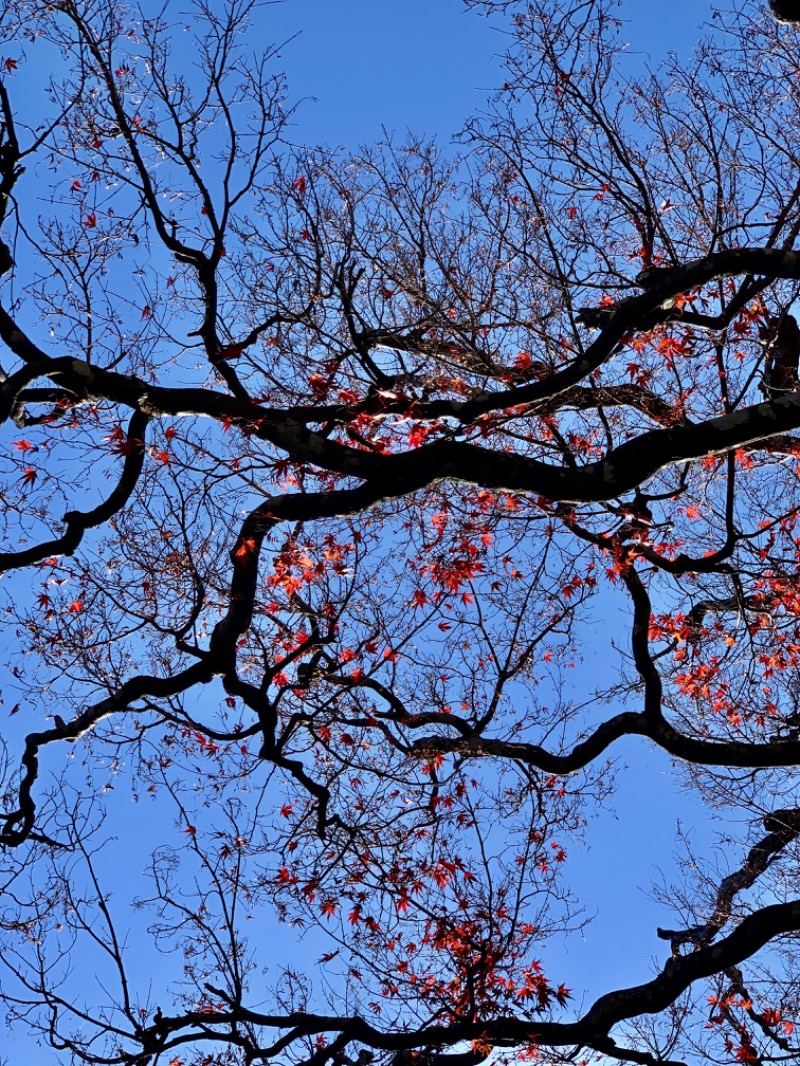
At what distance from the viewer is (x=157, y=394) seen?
265 inches

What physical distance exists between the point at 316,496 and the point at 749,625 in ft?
16.1

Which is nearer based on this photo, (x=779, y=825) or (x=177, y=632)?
(x=177, y=632)

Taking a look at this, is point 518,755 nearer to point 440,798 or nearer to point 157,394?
point 440,798

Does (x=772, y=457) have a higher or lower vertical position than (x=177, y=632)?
higher

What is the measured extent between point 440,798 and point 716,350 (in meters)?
5.00

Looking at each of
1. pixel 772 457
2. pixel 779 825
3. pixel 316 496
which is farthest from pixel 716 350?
pixel 779 825

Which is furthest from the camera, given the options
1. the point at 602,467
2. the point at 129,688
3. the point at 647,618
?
the point at 647,618

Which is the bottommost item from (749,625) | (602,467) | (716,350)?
(602,467)

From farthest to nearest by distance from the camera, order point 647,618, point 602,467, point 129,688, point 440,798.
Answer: point 440,798, point 647,618, point 129,688, point 602,467

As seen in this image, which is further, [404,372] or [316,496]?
[404,372]

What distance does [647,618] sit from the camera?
827cm

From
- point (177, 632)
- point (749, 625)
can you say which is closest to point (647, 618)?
point (749, 625)

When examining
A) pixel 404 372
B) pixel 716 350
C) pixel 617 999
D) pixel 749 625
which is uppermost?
pixel 716 350

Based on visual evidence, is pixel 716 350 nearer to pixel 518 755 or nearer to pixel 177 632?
pixel 518 755
